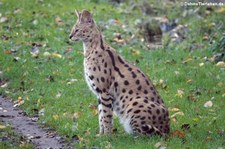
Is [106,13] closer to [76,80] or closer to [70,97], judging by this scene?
[76,80]

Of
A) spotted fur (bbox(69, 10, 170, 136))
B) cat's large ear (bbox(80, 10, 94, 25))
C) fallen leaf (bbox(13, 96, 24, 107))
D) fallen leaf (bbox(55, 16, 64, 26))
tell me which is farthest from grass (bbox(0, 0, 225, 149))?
cat's large ear (bbox(80, 10, 94, 25))

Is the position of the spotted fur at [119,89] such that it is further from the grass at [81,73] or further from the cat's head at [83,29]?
the grass at [81,73]

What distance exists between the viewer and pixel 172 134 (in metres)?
9.47

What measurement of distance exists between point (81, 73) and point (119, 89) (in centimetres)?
385

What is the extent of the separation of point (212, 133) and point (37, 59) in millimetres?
5724

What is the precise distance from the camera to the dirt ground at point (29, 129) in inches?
379

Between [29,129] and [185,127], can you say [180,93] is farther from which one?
[29,129]

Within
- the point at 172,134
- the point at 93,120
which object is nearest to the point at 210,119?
the point at 172,134

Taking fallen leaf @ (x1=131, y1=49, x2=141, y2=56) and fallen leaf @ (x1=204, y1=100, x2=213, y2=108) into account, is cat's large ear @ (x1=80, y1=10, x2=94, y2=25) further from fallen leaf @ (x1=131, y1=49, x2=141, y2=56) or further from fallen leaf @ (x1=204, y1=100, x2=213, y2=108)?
fallen leaf @ (x1=131, y1=49, x2=141, y2=56)

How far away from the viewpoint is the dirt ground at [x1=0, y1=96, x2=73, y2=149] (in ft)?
31.6

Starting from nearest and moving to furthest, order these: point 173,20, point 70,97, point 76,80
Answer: point 70,97 < point 76,80 < point 173,20

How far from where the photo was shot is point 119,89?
31.9ft

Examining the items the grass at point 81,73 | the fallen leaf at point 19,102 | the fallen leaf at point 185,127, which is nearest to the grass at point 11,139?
the grass at point 81,73

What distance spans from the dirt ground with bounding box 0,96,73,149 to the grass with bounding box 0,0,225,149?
17cm
